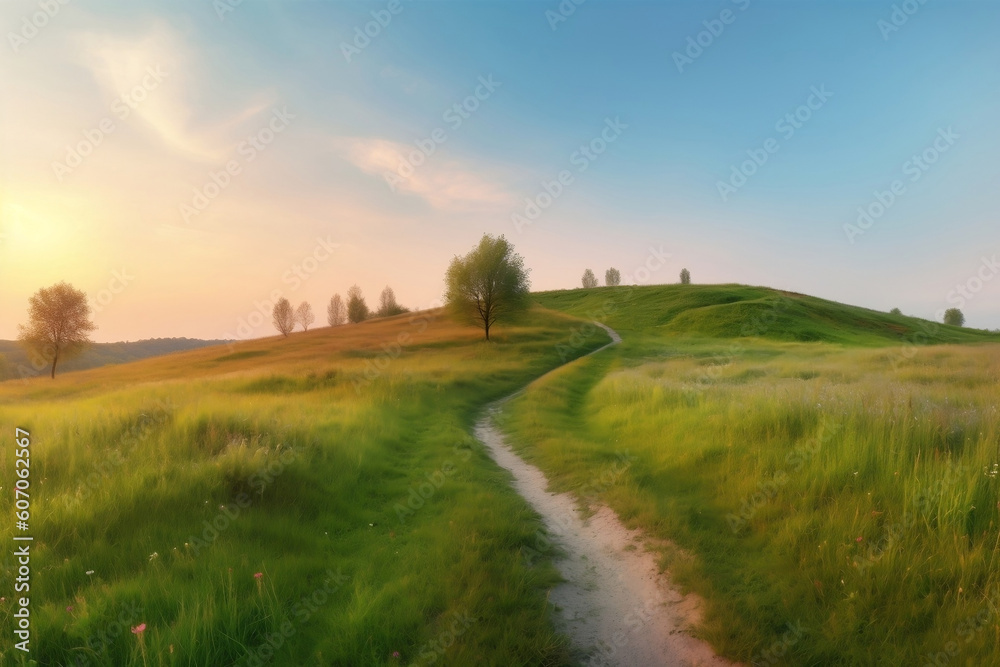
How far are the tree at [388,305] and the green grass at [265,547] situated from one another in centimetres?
10319

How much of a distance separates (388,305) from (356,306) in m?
11.9

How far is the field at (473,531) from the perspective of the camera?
4113mm

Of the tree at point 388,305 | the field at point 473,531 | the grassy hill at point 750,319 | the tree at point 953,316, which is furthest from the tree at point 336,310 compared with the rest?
the tree at point 953,316

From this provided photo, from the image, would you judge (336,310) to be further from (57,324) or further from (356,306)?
(57,324)

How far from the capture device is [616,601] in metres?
5.29

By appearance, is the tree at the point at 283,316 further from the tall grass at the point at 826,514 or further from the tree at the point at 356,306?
the tall grass at the point at 826,514

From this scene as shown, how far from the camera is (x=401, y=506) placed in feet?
26.4

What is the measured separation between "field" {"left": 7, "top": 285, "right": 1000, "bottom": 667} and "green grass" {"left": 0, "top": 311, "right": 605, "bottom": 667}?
0.10ft

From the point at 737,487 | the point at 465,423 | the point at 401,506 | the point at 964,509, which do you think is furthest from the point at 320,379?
the point at 964,509

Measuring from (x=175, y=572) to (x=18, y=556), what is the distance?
167cm

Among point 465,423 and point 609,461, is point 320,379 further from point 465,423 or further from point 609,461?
point 609,461

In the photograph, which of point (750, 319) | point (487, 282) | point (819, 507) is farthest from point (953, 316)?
point (819, 507)

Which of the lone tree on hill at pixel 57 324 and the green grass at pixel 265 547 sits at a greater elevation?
the lone tree on hill at pixel 57 324

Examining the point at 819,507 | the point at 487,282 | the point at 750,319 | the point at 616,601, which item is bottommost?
the point at 616,601
